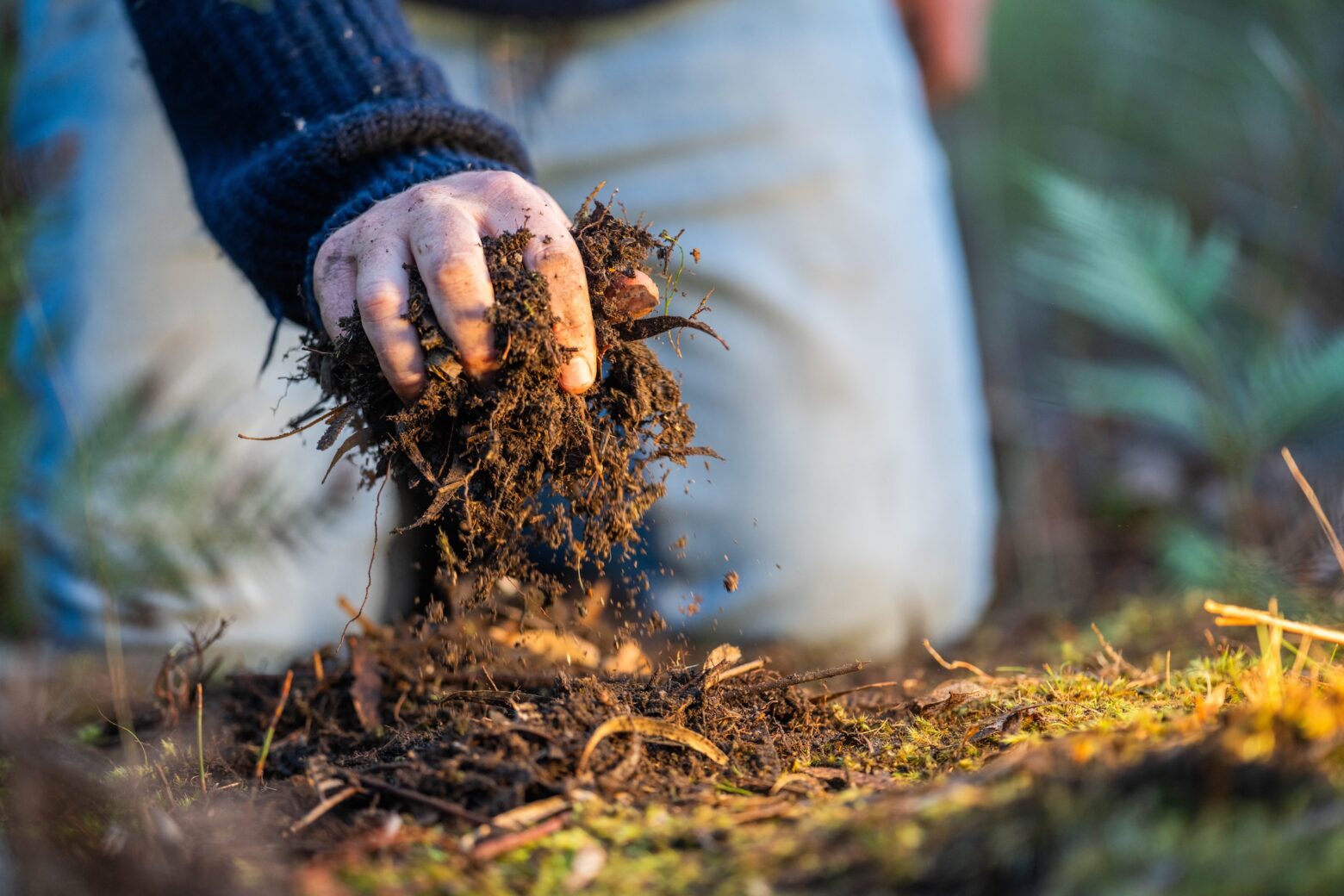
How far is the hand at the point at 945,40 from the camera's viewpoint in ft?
11.4

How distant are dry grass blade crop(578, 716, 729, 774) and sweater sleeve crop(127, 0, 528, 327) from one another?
767 mm

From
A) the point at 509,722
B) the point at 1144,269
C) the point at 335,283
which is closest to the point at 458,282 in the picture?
the point at 335,283

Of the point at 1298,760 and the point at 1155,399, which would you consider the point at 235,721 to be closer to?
the point at 1298,760

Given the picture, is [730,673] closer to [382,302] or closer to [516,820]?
[516,820]

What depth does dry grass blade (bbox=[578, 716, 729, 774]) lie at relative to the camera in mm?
1142

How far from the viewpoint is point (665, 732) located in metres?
1.17

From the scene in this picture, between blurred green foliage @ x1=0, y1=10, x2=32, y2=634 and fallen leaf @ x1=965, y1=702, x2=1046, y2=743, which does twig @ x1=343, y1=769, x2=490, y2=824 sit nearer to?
fallen leaf @ x1=965, y1=702, x2=1046, y2=743

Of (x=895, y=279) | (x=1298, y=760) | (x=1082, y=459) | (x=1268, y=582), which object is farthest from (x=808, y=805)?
(x=1082, y=459)

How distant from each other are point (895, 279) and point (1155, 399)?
3.12ft

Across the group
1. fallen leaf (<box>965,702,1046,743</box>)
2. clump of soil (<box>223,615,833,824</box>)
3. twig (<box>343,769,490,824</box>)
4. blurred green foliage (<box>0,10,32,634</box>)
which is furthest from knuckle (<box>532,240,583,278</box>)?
blurred green foliage (<box>0,10,32,634</box>)

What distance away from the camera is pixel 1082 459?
4539mm

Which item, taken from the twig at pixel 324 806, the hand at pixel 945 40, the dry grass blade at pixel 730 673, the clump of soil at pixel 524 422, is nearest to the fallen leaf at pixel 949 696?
the dry grass blade at pixel 730 673

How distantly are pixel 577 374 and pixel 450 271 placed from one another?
21cm

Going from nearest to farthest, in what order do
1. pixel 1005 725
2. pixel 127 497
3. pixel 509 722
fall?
1. pixel 509 722
2. pixel 1005 725
3. pixel 127 497
